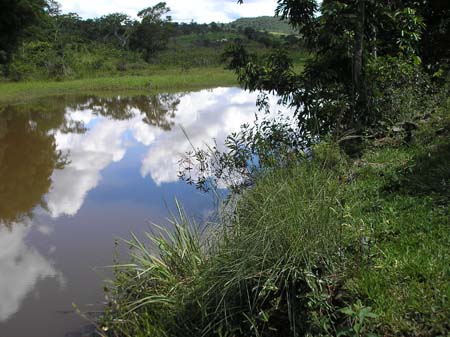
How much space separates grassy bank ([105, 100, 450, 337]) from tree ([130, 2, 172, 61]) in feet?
139

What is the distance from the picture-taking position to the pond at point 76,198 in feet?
15.4

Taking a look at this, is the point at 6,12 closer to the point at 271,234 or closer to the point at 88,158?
the point at 88,158

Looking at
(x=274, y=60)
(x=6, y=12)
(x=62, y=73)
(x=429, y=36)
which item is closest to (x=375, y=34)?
(x=274, y=60)

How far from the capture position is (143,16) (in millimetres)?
47000

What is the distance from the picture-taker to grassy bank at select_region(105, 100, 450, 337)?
2.75m

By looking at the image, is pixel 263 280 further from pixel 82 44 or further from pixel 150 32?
pixel 150 32

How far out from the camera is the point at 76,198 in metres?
8.34

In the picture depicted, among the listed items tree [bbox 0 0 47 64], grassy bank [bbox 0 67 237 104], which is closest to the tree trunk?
tree [bbox 0 0 47 64]

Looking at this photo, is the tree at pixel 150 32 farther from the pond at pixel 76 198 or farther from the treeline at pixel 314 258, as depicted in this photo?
the treeline at pixel 314 258

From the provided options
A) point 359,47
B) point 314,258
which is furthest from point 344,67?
point 314,258

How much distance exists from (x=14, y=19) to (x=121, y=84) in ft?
33.8

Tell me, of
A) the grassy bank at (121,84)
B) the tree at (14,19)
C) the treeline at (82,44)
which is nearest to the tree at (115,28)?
the treeline at (82,44)

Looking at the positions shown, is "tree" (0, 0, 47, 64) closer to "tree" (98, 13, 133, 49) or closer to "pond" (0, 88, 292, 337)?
"pond" (0, 88, 292, 337)

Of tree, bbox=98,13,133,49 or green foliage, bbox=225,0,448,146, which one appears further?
tree, bbox=98,13,133,49
